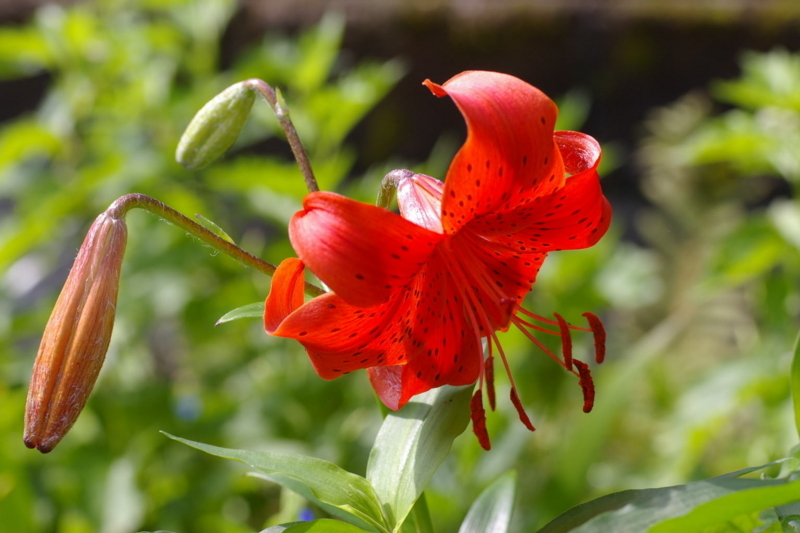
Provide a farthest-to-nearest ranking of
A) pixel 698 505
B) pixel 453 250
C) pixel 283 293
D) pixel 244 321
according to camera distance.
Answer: pixel 244 321 → pixel 453 250 → pixel 283 293 → pixel 698 505

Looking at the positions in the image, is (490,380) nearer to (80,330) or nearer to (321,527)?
(321,527)

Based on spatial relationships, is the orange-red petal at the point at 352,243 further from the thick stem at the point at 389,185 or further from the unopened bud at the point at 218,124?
the unopened bud at the point at 218,124

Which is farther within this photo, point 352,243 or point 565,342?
point 565,342

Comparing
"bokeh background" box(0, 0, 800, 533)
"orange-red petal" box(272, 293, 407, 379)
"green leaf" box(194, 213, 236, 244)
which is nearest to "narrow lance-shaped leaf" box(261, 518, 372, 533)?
"orange-red petal" box(272, 293, 407, 379)

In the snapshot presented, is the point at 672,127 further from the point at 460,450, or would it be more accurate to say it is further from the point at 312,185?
the point at 312,185

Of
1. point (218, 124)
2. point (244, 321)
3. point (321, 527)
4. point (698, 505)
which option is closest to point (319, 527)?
point (321, 527)

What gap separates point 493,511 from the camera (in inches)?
24.1

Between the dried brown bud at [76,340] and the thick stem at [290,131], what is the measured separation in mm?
140

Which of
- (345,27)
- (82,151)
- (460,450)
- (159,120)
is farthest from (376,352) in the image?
(345,27)

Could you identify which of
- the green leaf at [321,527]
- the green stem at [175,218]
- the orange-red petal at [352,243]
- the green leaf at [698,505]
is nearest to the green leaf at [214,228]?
the green stem at [175,218]

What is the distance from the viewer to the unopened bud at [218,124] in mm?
662

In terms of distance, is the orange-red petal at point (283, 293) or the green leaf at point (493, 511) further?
the green leaf at point (493, 511)

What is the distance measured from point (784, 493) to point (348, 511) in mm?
281

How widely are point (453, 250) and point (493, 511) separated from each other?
22cm
